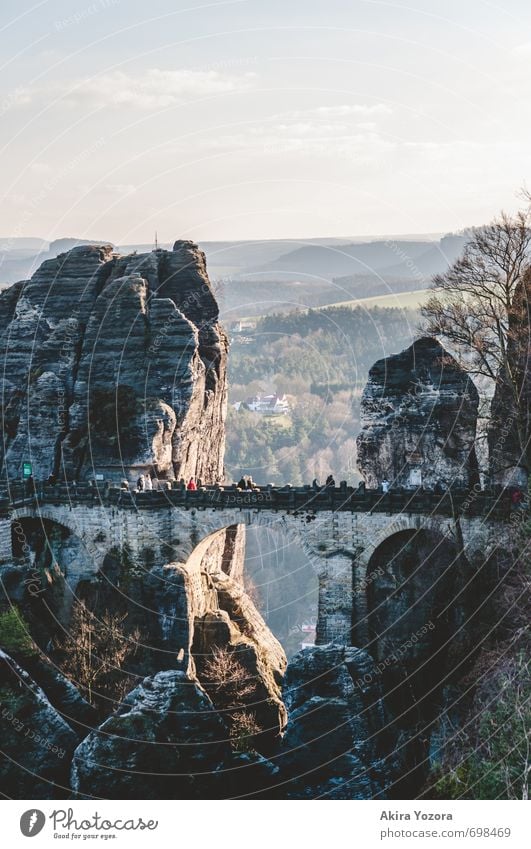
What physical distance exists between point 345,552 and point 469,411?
389 inches

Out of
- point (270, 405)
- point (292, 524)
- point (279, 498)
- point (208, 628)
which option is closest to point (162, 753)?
point (208, 628)

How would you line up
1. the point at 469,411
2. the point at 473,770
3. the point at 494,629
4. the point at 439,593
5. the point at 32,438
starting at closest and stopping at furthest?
→ 1. the point at 473,770
2. the point at 494,629
3. the point at 439,593
4. the point at 469,411
5. the point at 32,438

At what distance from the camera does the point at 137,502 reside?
73062 mm

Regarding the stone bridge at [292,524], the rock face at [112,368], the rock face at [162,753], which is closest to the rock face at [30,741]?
the rock face at [162,753]

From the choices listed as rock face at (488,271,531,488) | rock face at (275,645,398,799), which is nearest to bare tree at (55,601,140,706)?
rock face at (275,645,398,799)

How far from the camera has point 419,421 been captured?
72625mm

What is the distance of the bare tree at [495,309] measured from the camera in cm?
6638

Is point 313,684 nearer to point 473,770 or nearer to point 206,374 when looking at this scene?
point 473,770

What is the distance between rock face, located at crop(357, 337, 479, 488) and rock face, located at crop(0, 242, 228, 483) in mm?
11986

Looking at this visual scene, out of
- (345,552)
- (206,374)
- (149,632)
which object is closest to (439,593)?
(345,552)

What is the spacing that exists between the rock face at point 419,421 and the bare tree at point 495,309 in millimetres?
2797

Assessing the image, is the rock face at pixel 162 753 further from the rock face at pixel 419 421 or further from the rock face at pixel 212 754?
the rock face at pixel 419 421

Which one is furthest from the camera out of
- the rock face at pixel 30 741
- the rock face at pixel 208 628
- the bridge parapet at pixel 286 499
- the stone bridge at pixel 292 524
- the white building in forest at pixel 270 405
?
the white building in forest at pixel 270 405

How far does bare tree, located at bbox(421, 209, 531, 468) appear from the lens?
6638cm
